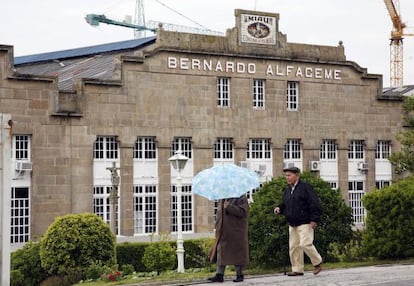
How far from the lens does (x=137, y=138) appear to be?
41.8 metres

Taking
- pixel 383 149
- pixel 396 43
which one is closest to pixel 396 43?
pixel 396 43

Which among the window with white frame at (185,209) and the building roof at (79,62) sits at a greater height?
the building roof at (79,62)

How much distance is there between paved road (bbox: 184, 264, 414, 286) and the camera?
17953mm

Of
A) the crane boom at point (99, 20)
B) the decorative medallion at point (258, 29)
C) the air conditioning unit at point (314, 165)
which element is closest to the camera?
the decorative medallion at point (258, 29)

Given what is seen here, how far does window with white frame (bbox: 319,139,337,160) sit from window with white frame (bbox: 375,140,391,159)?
8.96 feet

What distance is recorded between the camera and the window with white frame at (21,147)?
127 ft

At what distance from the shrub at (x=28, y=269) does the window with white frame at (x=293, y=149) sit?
18.5m

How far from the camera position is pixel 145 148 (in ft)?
139

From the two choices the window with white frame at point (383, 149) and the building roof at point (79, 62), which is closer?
the building roof at point (79, 62)

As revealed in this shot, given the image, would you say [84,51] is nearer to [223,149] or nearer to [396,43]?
[223,149]

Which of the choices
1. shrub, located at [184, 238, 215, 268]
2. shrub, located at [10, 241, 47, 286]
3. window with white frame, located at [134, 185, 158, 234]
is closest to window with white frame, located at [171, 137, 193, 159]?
window with white frame, located at [134, 185, 158, 234]

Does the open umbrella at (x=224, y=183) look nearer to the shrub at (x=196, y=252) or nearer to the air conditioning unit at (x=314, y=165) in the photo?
the shrub at (x=196, y=252)

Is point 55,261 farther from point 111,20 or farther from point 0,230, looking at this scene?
point 111,20

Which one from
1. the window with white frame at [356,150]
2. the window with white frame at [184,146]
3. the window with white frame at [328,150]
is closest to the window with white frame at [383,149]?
the window with white frame at [356,150]
